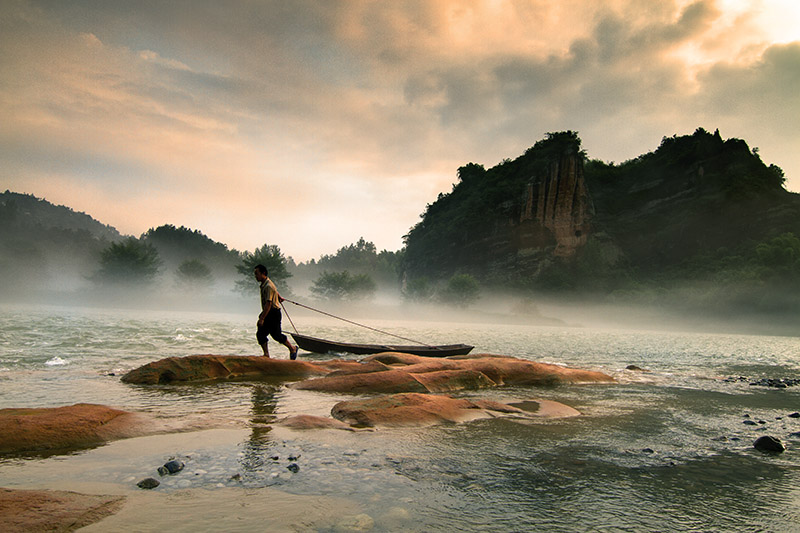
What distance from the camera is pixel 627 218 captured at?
4530 inches

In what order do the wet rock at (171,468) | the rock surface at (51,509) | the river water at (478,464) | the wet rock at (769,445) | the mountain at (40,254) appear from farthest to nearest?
the mountain at (40,254)
the wet rock at (769,445)
the wet rock at (171,468)
the river water at (478,464)
the rock surface at (51,509)

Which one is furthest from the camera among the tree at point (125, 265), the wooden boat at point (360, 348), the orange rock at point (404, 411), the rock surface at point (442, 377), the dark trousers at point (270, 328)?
the tree at point (125, 265)

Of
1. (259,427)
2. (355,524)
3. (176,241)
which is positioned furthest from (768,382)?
(176,241)

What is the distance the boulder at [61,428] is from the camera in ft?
14.5

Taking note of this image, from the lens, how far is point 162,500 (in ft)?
10.4

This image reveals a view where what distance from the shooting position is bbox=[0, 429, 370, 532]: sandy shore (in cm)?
280

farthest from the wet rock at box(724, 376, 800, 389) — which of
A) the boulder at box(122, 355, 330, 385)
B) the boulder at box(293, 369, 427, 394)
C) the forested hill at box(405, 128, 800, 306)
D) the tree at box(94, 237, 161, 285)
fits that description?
the tree at box(94, 237, 161, 285)

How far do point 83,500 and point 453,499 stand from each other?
8.74 feet

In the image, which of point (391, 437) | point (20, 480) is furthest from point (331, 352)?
point (20, 480)

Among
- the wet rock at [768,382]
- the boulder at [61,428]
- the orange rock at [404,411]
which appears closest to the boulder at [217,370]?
the boulder at [61,428]

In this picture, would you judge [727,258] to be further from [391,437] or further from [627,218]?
[391,437]

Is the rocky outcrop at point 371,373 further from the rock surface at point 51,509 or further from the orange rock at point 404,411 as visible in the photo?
the rock surface at point 51,509

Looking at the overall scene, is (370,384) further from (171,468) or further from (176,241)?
(176,241)

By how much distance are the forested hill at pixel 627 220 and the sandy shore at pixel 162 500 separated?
101m
